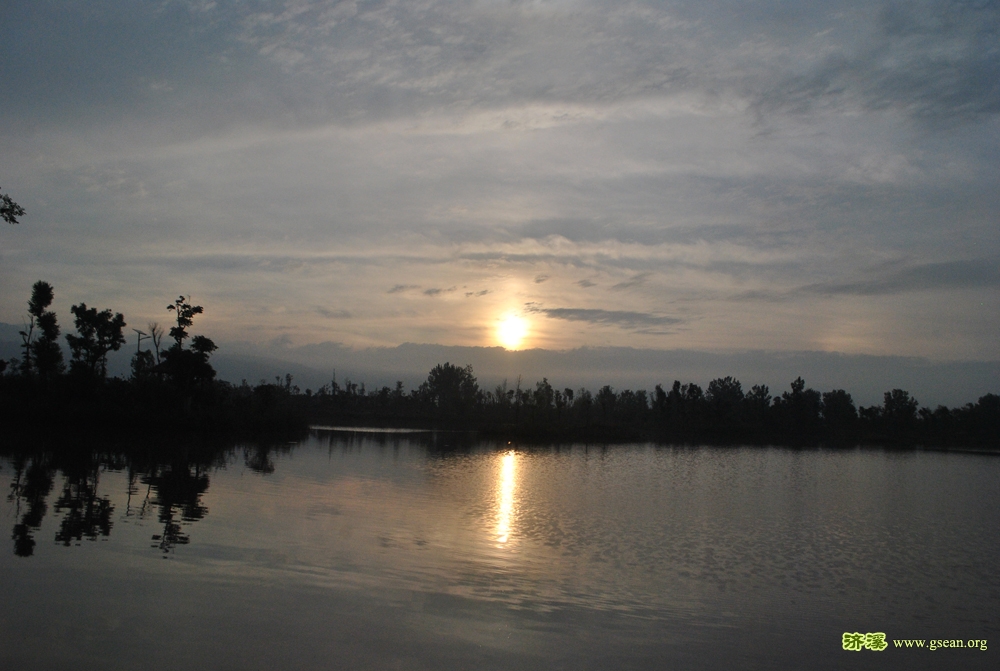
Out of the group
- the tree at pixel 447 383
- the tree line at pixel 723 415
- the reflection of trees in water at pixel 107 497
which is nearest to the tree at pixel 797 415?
the tree line at pixel 723 415

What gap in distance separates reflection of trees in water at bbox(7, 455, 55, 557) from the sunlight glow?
33.1 ft

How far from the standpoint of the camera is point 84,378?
156ft

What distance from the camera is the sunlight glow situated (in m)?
18.2

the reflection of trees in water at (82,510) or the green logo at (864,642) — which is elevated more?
the reflection of trees in water at (82,510)

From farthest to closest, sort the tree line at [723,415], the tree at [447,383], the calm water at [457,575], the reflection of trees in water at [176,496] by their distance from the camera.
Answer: the tree at [447,383] → the tree line at [723,415] → the reflection of trees in water at [176,496] → the calm water at [457,575]

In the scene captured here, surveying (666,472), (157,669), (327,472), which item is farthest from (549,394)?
(157,669)

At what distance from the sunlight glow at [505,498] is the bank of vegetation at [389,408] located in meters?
24.2

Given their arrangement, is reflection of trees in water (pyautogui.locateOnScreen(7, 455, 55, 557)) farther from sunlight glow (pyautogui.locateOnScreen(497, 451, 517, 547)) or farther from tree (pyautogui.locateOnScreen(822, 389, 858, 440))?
tree (pyautogui.locateOnScreen(822, 389, 858, 440))

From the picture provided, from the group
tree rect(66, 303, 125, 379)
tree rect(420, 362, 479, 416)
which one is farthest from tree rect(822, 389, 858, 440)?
tree rect(66, 303, 125, 379)

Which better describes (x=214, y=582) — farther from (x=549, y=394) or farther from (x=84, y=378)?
(x=549, y=394)

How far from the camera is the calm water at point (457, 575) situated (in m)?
9.19

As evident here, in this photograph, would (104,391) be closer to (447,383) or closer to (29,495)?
(29,495)

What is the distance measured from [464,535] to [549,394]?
8459cm

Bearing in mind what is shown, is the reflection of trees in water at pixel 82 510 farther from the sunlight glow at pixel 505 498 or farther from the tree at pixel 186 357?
the tree at pixel 186 357
